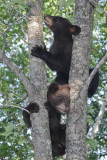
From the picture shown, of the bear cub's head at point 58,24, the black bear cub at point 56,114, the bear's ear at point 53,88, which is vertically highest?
the bear cub's head at point 58,24

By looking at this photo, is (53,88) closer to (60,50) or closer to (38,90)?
(60,50)

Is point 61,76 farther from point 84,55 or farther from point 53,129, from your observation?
point 84,55

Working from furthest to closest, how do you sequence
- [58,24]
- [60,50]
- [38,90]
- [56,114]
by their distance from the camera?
[58,24] → [60,50] → [56,114] → [38,90]

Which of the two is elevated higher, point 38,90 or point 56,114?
point 38,90

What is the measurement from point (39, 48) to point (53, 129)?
5.32 feet

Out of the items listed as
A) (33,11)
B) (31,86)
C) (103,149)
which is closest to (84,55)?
(31,86)

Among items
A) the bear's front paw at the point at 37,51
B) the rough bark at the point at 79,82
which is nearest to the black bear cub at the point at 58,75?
the bear's front paw at the point at 37,51

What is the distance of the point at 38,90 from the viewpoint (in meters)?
3.43

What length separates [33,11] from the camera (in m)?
4.06

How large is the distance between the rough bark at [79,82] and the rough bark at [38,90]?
312mm

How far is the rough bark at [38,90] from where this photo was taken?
313 centimetres

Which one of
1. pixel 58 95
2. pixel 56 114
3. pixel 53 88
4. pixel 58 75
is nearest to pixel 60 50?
pixel 58 75

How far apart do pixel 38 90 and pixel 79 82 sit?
1.91 ft

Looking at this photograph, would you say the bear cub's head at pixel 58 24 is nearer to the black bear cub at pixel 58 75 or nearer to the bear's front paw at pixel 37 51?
the black bear cub at pixel 58 75
